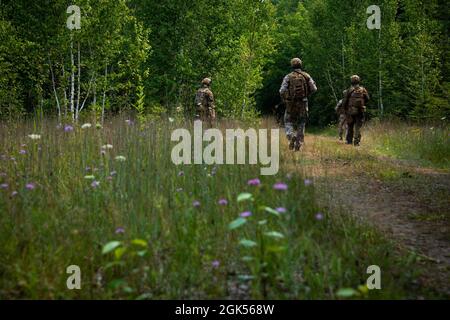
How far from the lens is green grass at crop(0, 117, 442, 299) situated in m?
3.44

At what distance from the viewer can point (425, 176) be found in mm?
8766

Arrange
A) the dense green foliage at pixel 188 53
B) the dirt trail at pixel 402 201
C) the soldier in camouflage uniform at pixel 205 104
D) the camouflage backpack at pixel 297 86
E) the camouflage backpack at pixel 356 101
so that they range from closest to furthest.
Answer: the dirt trail at pixel 402 201, the camouflage backpack at pixel 297 86, the camouflage backpack at pixel 356 101, the soldier in camouflage uniform at pixel 205 104, the dense green foliage at pixel 188 53

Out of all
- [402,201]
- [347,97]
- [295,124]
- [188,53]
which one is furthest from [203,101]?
[402,201]

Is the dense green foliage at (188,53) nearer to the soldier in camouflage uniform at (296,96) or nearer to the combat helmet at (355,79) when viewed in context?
the combat helmet at (355,79)

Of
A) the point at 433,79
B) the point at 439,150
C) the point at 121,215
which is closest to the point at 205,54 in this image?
the point at 433,79

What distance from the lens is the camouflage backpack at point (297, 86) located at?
37.3 ft

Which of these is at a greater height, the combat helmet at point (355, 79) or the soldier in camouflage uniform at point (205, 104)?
the combat helmet at point (355, 79)

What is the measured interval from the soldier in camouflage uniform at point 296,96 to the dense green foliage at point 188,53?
3179 millimetres

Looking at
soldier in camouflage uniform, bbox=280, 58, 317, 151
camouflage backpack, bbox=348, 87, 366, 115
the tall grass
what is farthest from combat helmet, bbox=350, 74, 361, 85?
soldier in camouflage uniform, bbox=280, 58, 317, 151

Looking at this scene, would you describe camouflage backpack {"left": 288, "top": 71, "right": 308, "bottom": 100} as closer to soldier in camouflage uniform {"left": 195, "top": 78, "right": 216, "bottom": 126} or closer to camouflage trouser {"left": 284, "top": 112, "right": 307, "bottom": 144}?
camouflage trouser {"left": 284, "top": 112, "right": 307, "bottom": 144}

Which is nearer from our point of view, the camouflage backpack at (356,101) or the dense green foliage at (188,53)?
the camouflage backpack at (356,101)

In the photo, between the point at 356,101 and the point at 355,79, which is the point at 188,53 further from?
the point at 356,101

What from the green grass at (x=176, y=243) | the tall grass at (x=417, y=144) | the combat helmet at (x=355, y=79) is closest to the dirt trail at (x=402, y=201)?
the green grass at (x=176, y=243)
